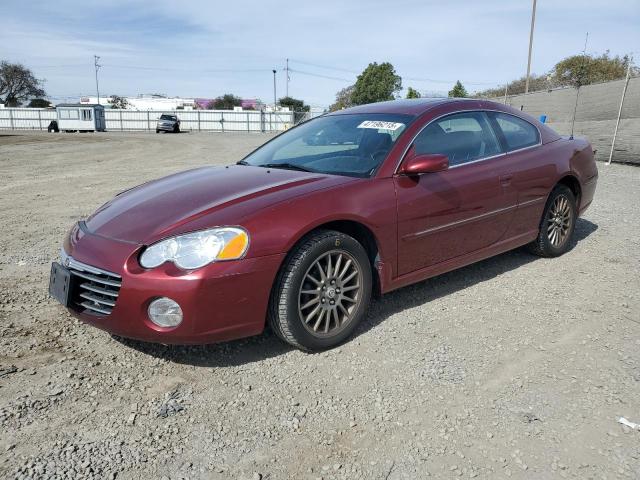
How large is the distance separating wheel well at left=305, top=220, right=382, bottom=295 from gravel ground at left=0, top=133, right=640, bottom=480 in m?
0.35

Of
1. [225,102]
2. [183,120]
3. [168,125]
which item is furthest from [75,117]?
[225,102]

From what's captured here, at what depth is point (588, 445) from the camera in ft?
7.41

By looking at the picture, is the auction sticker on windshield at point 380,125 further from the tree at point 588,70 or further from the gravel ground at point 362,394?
the tree at point 588,70

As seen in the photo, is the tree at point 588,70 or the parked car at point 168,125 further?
the parked car at point 168,125

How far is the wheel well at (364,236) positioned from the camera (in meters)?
3.23

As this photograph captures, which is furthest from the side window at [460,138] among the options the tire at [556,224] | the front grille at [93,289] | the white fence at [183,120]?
the white fence at [183,120]

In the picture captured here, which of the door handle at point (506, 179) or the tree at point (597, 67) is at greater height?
the tree at point (597, 67)

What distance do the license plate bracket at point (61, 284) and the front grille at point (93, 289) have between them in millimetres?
27

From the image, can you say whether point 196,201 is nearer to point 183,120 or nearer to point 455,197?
point 455,197

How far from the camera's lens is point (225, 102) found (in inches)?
4021

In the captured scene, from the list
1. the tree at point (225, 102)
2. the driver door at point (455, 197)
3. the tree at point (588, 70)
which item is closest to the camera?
the driver door at point (455, 197)

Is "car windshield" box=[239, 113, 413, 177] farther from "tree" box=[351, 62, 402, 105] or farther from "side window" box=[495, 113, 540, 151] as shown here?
"tree" box=[351, 62, 402, 105]

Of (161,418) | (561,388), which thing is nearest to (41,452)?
(161,418)

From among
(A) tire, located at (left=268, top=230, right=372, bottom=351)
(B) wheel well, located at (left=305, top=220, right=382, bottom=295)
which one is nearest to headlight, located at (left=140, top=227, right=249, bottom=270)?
(A) tire, located at (left=268, top=230, right=372, bottom=351)
